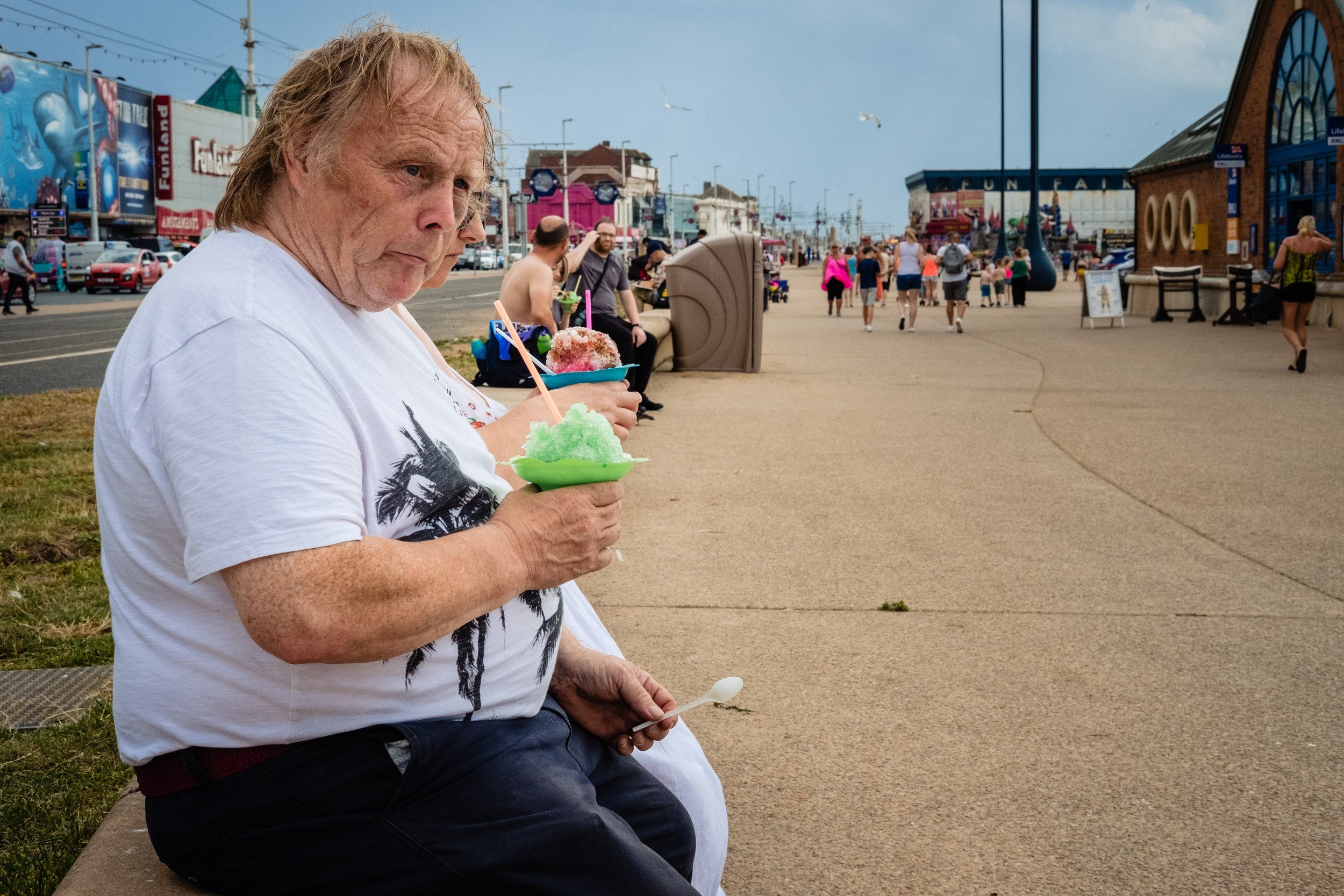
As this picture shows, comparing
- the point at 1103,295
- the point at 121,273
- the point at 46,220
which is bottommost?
the point at 1103,295

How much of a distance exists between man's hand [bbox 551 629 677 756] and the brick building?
2068cm

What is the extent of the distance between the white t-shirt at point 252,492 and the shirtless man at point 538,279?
7.17 m

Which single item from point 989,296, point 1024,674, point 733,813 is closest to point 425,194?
point 733,813

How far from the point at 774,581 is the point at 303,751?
152 inches

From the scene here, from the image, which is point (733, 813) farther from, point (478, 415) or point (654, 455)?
point (654, 455)

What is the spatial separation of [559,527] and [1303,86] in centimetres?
2605

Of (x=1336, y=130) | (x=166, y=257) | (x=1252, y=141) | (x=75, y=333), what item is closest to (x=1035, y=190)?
(x=1252, y=141)

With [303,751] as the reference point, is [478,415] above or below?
Answer: above

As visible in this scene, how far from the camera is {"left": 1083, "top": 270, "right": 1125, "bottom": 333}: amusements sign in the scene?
2192 cm

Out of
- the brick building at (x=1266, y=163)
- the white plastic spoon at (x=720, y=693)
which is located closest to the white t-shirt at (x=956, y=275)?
the brick building at (x=1266, y=163)

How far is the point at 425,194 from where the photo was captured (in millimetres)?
1856

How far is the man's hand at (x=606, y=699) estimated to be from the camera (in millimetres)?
2170

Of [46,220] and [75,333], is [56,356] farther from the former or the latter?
[46,220]

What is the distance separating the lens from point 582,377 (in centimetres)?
318
